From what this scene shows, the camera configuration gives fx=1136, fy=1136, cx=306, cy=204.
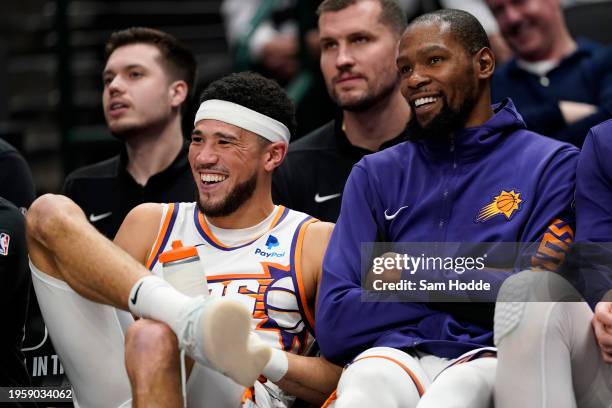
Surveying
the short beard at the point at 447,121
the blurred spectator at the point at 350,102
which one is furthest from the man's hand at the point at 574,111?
the short beard at the point at 447,121

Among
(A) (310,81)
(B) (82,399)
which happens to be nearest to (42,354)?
(B) (82,399)

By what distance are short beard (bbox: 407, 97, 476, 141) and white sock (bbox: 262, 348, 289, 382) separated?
2.70 feet

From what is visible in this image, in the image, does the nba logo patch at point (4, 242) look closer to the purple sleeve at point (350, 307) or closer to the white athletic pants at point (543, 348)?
the purple sleeve at point (350, 307)

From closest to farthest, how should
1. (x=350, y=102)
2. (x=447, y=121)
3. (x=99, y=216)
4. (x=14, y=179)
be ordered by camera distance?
(x=447, y=121) → (x=14, y=179) → (x=350, y=102) → (x=99, y=216)

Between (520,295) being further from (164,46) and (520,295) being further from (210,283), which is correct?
(164,46)

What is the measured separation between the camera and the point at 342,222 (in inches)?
136

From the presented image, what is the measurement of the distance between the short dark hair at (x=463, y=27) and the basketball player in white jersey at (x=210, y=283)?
2.01ft

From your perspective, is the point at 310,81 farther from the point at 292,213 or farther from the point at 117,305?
the point at 117,305

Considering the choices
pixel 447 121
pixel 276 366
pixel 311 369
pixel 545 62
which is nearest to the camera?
pixel 276 366

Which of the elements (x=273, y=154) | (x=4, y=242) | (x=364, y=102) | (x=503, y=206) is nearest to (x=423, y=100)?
(x=503, y=206)

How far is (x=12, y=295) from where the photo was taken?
365cm

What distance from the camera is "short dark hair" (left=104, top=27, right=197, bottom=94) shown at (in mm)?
4961

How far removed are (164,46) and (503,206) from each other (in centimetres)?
216

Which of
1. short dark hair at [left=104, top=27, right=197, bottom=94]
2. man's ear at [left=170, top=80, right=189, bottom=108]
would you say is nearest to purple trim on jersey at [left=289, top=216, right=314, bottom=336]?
man's ear at [left=170, top=80, right=189, bottom=108]
